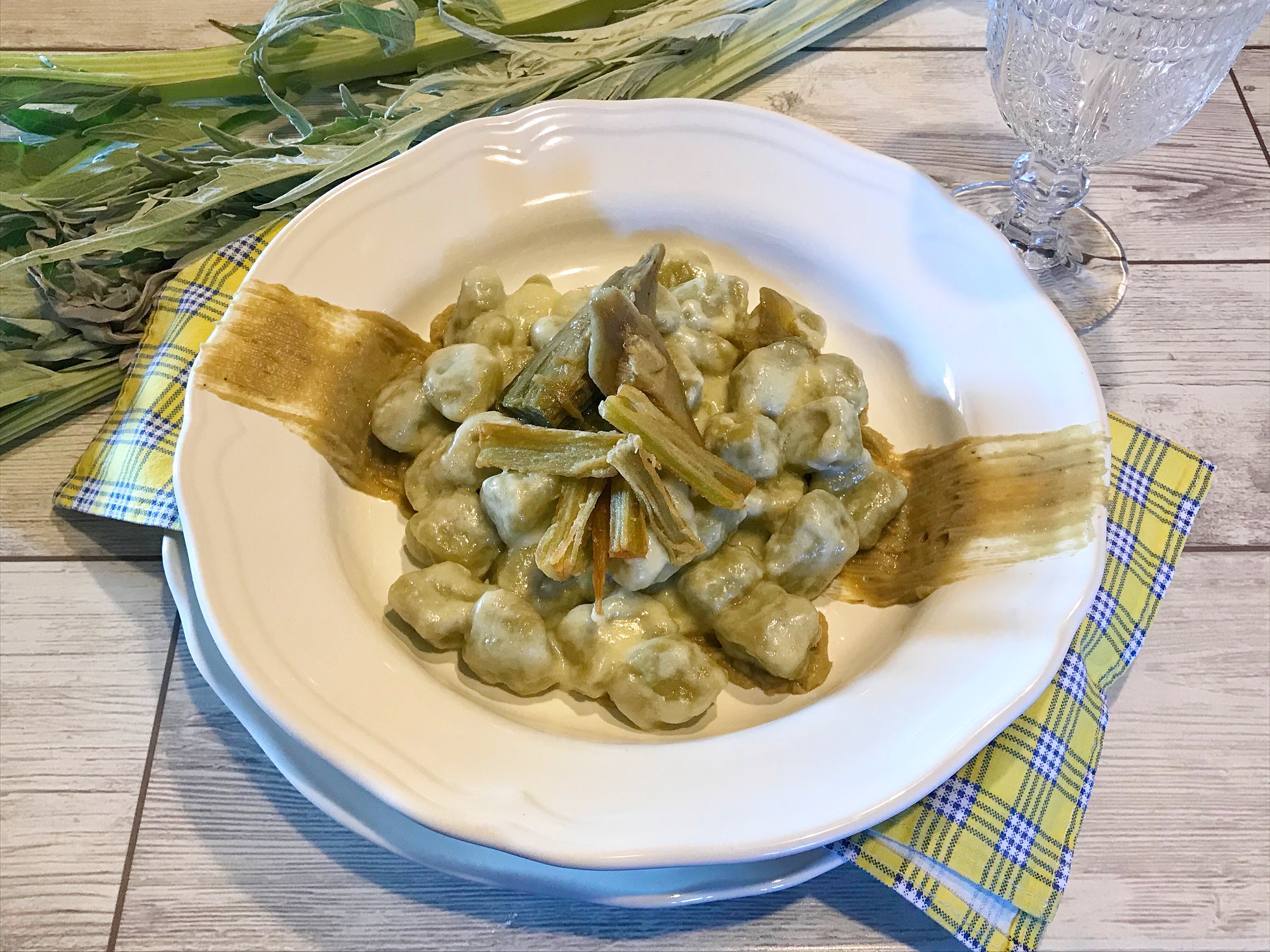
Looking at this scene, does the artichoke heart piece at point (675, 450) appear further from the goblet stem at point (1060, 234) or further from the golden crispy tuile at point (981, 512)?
the goblet stem at point (1060, 234)

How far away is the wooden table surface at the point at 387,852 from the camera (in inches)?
45.2

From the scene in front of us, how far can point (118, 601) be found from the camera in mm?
1398

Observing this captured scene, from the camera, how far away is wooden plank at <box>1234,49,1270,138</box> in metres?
2.11

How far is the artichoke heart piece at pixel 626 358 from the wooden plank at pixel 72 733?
82 cm

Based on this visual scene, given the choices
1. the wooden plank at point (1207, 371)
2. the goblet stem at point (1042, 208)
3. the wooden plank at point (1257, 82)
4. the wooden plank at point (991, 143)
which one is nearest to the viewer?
the wooden plank at point (1207, 371)

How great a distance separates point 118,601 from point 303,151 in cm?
85

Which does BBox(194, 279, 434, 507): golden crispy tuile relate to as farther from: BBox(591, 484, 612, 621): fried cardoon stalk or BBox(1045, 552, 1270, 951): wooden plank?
BBox(1045, 552, 1270, 951): wooden plank

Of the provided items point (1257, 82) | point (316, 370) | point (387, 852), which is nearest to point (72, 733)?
point (387, 852)

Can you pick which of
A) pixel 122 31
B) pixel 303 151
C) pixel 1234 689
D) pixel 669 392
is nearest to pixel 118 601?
pixel 303 151

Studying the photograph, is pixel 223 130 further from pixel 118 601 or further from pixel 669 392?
pixel 669 392

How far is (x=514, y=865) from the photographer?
1069 mm

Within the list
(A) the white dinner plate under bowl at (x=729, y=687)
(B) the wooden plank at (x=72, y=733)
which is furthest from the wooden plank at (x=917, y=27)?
(B) the wooden plank at (x=72, y=733)

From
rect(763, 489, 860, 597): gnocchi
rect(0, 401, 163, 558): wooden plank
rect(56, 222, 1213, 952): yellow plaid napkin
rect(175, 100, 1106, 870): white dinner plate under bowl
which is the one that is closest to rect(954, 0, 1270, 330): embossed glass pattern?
rect(175, 100, 1106, 870): white dinner plate under bowl

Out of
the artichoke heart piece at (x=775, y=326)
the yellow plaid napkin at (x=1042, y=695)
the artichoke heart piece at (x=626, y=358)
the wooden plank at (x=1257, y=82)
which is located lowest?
the yellow plaid napkin at (x=1042, y=695)
